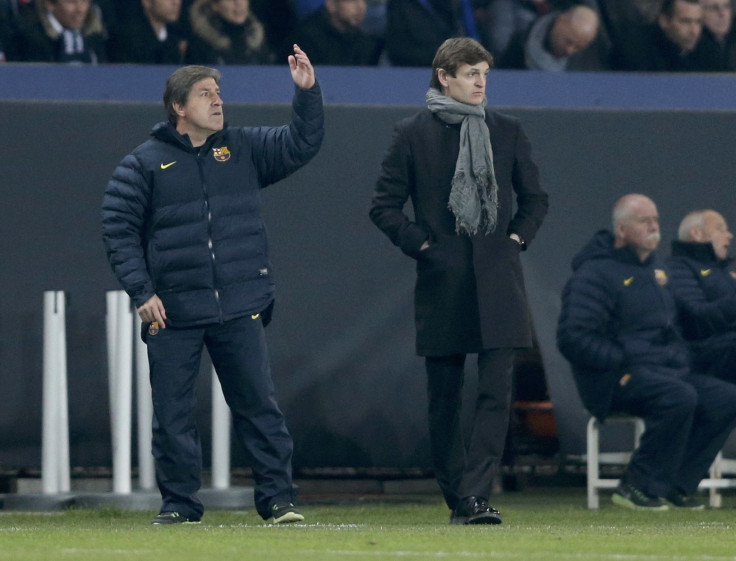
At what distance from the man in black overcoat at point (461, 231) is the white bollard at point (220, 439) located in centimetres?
179

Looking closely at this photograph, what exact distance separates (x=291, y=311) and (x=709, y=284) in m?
2.34

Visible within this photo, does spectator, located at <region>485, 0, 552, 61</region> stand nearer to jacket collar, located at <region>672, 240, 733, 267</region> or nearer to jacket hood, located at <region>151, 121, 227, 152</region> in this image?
jacket collar, located at <region>672, 240, 733, 267</region>

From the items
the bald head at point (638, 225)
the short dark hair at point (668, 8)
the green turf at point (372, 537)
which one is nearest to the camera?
the green turf at point (372, 537)

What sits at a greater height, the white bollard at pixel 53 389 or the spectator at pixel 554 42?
the spectator at pixel 554 42

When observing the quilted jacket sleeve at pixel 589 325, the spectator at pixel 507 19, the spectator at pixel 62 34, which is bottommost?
the quilted jacket sleeve at pixel 589 325

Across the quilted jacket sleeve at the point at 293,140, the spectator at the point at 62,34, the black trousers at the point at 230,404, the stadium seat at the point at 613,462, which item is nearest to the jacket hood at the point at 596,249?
the stadium seat at the point at 613,462

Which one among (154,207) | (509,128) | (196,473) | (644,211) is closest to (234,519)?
(196,473)

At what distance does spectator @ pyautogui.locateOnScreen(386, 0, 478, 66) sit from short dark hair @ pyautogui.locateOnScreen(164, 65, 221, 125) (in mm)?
4132

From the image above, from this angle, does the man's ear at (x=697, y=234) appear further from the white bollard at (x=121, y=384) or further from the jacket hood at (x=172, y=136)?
the jacket hood at (x=172, y=136)

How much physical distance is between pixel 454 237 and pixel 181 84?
1294 mm

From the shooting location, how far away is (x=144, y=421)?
332 inches

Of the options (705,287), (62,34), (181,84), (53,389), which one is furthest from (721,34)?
(181,84)

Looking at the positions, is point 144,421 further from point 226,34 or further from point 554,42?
point 554,42

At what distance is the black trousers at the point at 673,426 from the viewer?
8602 millimetres
